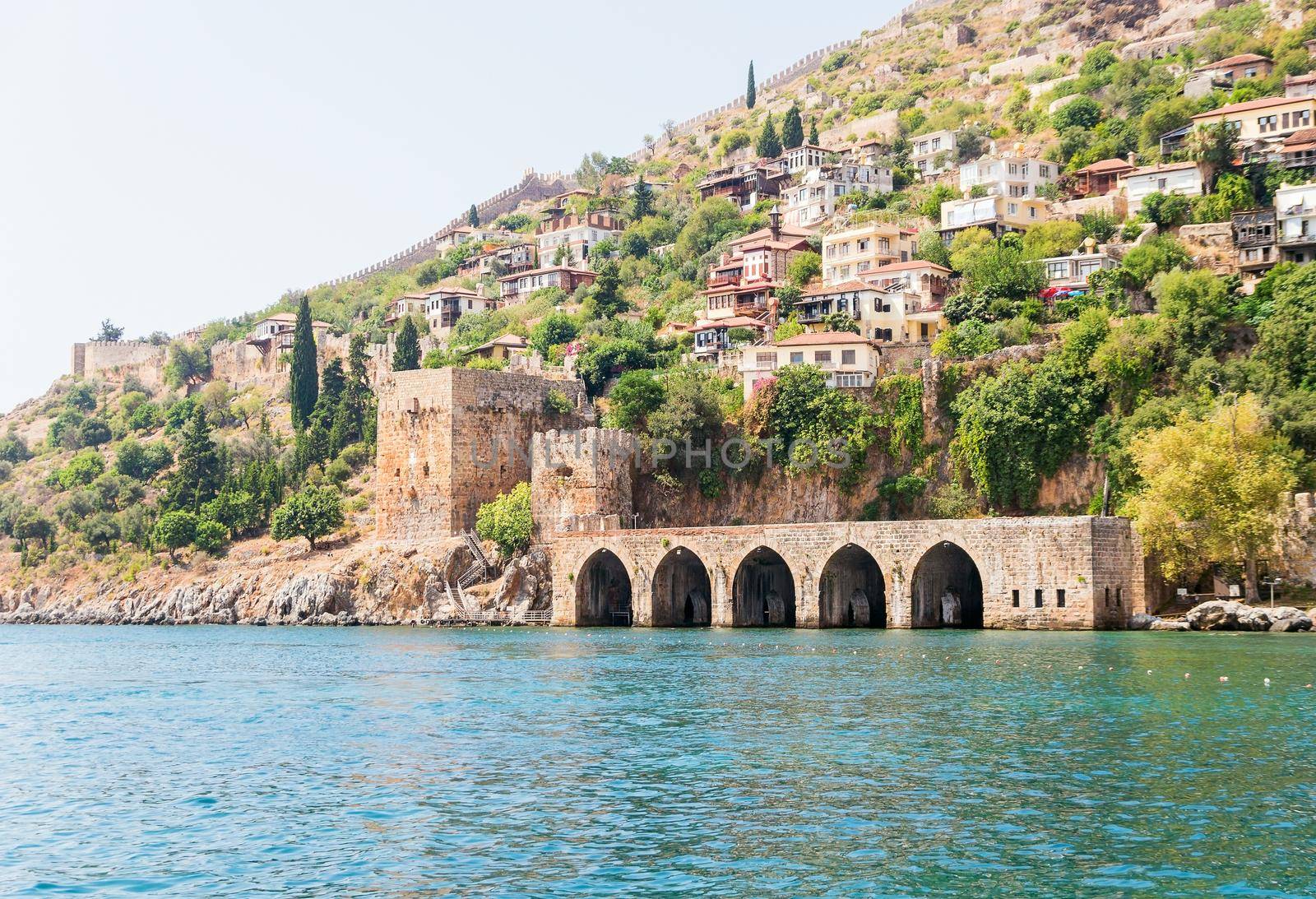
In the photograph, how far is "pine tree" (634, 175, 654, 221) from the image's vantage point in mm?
A: 120938

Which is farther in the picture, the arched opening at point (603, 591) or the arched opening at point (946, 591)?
the arched opening at point (603, 591)

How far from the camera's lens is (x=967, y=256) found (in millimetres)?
77500

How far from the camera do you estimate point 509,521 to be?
63219 mm

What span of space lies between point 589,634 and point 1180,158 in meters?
43.4

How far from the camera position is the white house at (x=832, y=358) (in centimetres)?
6531

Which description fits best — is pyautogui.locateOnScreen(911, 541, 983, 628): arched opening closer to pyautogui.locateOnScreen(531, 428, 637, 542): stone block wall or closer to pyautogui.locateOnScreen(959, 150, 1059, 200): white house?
pyautogui.locateOnScreen(531, 428, 637, 542): stone block wall

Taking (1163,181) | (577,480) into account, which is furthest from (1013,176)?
(577,480)

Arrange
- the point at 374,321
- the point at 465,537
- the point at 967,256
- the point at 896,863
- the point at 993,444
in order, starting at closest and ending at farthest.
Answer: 1. the point at 896,863
2. the point at 993,444
3. the point at 465,537
4. the point at 967,256
5. the point at 374,321

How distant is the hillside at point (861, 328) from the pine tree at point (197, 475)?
197 millimetres

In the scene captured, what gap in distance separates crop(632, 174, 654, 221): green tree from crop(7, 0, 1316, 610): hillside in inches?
23.8

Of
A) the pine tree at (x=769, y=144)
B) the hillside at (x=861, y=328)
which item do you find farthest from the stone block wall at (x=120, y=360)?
the pine tree at (x=769, y=144)

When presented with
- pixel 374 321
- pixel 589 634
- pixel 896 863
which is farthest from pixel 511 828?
pixel 374 321

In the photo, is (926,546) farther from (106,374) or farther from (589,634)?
(106,374)

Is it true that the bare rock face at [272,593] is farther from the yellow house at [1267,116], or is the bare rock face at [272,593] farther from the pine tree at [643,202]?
the pine tree at [643,202]
